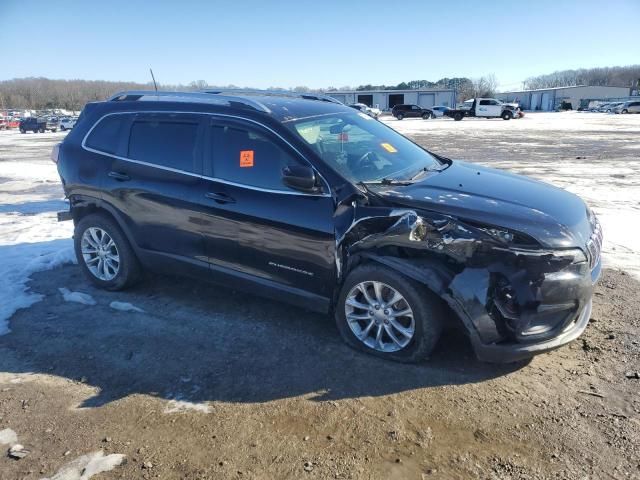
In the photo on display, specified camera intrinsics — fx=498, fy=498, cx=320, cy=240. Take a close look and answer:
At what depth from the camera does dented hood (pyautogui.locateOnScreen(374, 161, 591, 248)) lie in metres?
3.39

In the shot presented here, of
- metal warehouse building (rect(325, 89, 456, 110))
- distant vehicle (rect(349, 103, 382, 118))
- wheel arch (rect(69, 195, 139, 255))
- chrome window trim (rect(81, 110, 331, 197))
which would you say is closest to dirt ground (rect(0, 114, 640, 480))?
wheel arch (rect(69, 195, 139, 255))

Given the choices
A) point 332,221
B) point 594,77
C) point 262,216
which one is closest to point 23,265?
point 262,216

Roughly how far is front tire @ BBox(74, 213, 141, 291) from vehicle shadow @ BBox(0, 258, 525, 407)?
0.67 ft

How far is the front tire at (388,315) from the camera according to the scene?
138 inches

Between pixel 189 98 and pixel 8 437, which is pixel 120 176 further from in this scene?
pixel 8 437

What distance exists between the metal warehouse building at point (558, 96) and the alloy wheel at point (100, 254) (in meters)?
102

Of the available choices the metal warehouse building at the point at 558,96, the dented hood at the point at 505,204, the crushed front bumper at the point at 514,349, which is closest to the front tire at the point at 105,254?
A: the dented hood at the point at 505,204

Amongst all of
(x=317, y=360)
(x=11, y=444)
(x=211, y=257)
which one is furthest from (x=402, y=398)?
(x=11, y=444)

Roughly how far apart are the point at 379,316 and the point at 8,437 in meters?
2.54

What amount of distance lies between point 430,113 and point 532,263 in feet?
189

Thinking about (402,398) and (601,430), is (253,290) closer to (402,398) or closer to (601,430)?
(402,398)

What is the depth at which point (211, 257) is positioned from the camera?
14.5 feet

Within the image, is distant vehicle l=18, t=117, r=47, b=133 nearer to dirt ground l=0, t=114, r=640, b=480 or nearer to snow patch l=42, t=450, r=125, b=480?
dirt ground l=0, t=114, r=640, b=480

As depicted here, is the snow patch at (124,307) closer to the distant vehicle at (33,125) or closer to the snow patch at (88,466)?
the snow patch at (88,466)
